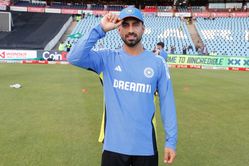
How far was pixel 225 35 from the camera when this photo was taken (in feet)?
141

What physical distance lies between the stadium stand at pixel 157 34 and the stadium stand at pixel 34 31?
2169mm

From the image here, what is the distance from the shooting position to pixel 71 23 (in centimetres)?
4941

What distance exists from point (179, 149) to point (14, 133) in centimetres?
345

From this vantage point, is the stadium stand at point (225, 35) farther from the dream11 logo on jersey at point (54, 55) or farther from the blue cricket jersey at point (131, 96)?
the blue cricket jersey at point (131, 96)

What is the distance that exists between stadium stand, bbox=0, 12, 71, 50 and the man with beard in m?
33.4

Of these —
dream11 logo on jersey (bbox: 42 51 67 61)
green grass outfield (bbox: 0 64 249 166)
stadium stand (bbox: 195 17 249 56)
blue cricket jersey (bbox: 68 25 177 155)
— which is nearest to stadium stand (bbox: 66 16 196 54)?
stadium stand (bbox: 195 17 249 56)

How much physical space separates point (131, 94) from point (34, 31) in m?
42.7

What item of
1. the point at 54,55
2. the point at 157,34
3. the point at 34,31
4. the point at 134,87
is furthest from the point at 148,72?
the point at 34,31

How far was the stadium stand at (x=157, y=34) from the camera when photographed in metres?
40.7

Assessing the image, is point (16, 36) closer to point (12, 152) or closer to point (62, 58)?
point (62, 58)

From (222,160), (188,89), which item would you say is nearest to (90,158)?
(222,160)

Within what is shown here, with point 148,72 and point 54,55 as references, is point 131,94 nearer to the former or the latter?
point 148,72

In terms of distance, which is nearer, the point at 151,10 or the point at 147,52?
the point at 147,52

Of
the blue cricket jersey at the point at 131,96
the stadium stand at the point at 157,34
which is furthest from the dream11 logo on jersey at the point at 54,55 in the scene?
the blue cricket jersey at the point at 131,96
